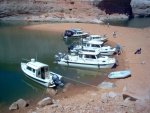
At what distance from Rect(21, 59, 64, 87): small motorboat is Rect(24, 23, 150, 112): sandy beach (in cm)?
321

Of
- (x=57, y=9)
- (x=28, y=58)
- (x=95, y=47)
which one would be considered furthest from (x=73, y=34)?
(x=57, y=9)

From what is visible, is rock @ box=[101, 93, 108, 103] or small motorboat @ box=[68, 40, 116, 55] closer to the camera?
rock @ box=[101, 93, 108, 103]

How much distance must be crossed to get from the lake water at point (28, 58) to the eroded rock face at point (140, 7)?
40.7m

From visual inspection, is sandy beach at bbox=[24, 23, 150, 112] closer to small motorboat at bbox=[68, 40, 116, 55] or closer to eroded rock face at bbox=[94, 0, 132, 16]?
small motorboat at bbox=[68, 40, 116, 55]

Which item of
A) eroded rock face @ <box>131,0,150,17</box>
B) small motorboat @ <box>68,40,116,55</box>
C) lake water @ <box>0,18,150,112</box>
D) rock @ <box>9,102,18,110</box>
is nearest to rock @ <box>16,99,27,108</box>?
rock @ <box>9,102,18,110</box>

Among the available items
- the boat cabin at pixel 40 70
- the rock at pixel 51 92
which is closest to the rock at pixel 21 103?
the rock at pixel 51 92

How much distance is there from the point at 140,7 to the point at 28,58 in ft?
183

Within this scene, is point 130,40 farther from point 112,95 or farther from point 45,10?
point 45,10

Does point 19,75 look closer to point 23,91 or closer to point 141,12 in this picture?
point 23,91

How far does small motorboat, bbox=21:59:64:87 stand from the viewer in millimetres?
21631

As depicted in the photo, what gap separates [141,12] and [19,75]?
199 feet

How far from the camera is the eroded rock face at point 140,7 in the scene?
74.6 meters

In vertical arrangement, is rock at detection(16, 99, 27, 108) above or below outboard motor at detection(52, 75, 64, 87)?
below

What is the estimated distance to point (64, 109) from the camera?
15.8 meters
